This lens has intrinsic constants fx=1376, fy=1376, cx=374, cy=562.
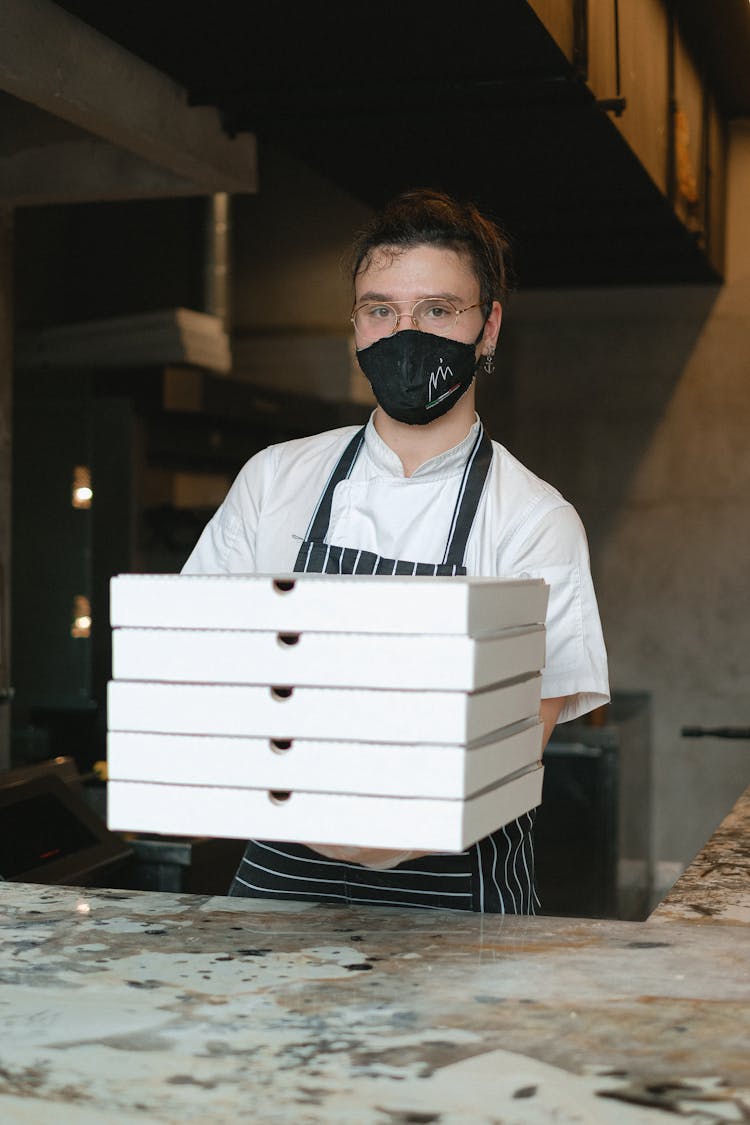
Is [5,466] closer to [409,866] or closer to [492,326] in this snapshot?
[492,326]

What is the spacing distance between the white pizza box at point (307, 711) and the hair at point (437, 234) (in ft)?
2.02

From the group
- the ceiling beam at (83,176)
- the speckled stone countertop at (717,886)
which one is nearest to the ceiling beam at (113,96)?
the ceiling beam at (83,176)

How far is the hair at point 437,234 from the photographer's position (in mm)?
1635

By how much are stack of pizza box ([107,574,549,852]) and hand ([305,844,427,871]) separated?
25 cm

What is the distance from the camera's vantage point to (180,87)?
8.00 ft

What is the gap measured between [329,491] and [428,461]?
14 cm

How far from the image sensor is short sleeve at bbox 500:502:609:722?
63.4 inches

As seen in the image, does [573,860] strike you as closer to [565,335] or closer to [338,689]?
[565,335]

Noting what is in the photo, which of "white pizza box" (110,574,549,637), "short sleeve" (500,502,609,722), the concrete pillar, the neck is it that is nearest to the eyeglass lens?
the neck

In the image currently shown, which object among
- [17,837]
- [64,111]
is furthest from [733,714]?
[64,111]

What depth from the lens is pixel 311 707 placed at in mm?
1191

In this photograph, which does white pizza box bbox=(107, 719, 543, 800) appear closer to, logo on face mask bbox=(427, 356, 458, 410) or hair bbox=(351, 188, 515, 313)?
logo on face mask bbox=(427, 356, 458, 410)

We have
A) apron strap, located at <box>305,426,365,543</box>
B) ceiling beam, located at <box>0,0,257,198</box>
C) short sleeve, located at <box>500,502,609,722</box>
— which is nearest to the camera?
short sleeve, located at <box>500,502,609,722</box>

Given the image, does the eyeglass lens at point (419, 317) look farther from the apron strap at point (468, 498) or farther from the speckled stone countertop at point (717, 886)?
the speckled stone countertop at point (717, 886)
